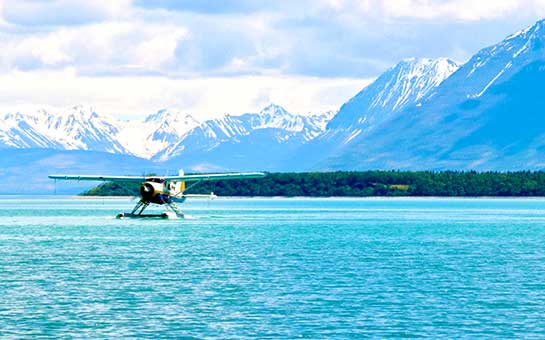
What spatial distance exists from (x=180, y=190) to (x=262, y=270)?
7196 cm

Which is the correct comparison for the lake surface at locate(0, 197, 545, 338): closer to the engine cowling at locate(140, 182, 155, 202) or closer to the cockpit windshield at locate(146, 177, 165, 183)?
the engine cowling at locate(140, 182, 155, 202)

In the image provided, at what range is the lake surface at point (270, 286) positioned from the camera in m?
48.7

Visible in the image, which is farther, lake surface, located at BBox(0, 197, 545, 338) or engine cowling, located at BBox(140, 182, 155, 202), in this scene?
engine cowling, located at BBox(140, 182, 155, 202)

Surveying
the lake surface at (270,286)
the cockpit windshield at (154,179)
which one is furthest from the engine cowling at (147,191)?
the lake surface at (270,286)

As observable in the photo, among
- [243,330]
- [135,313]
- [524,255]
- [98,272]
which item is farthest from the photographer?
[524,255]

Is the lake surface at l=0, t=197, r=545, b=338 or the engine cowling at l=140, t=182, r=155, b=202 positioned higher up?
the engine cowling at l=140, t=182, r=155, b=202

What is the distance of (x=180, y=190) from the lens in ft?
465

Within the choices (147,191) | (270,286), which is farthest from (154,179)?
(270,286)

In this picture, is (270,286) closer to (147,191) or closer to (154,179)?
(147,191)

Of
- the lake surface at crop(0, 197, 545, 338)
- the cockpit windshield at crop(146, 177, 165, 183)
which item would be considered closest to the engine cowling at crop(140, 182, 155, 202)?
the cockpit windshield at crop(146, 177, 165, 183)

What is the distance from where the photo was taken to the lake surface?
48.7 meters

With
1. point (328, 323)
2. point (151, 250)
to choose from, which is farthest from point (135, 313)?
point (151, 250)

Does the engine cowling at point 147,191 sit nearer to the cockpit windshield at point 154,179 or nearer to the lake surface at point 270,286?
the cockpit windshield at point 154,179

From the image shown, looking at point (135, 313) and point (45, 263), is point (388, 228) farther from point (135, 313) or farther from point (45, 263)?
point (135, 313)
